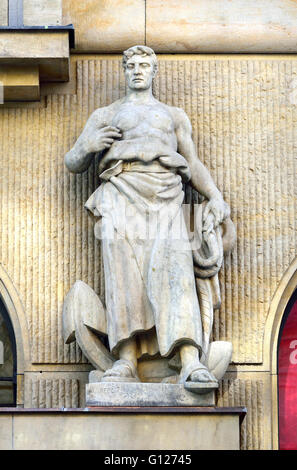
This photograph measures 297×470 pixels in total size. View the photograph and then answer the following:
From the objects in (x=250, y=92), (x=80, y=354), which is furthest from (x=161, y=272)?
(x=250, y=92)

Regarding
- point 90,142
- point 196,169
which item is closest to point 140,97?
A: point 90,142

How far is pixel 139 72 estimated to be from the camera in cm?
1266

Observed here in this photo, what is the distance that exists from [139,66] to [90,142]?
2.18ft

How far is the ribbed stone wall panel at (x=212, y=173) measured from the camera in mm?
12828

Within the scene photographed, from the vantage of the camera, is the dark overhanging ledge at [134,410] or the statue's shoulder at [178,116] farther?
the statue's shoulder at [178,116]

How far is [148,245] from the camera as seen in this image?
12.3 metres

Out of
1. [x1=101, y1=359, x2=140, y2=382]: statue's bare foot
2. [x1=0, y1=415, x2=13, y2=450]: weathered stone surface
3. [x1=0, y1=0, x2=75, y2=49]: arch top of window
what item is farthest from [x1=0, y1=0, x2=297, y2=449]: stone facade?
[x1=0, y1=415, x2=13, y2=450]: weathered stone surface

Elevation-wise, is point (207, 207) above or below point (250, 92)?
below

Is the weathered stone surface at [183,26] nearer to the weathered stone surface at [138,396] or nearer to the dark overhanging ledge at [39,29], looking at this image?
the dark overhanging ledge at [39,29]

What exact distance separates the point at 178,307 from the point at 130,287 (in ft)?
1.21

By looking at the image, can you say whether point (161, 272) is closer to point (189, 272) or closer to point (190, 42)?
point (189, 272)

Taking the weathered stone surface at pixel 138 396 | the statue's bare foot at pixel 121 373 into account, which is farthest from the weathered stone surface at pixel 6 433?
the statue's bare foot at pixel 121 373

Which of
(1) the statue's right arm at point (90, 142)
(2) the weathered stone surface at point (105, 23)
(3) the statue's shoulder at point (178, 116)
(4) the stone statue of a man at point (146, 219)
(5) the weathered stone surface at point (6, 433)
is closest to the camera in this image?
(5) the weathered stone surface at point (6, 433)

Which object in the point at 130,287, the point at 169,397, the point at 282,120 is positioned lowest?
the point at 169,397
